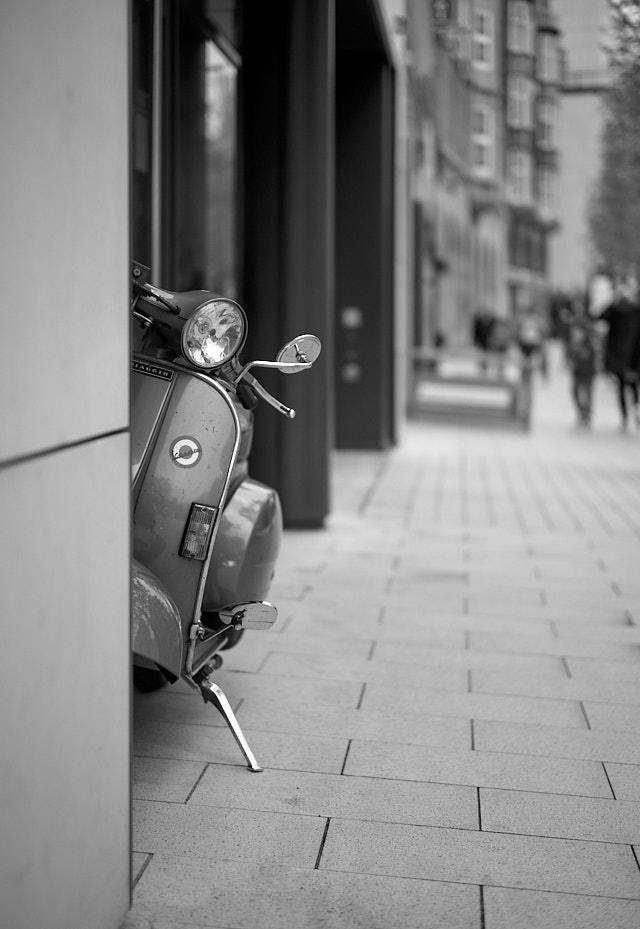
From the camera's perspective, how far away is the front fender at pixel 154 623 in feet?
10.0

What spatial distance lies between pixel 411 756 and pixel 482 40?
26757 millimetres

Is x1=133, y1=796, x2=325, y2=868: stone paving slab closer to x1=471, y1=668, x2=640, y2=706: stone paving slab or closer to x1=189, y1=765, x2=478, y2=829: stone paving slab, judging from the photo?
x1=189, y1=765, x2=478, y2=829: stone paving slab

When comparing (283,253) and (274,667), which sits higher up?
(283,253)

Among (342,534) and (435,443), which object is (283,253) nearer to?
(342,534)

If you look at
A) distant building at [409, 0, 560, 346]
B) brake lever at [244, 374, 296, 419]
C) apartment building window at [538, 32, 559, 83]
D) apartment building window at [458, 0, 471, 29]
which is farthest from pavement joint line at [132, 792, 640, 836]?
apartment building window at [538, 32, 559, 83]

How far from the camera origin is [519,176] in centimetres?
5850

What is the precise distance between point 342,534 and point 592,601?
2104 millimetres

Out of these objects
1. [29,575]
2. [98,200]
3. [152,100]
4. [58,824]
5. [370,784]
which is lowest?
[370,784]

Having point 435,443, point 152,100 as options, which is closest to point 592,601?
point 152,100

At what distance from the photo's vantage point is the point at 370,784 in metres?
3.28

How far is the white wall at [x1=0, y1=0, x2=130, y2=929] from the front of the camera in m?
1.88

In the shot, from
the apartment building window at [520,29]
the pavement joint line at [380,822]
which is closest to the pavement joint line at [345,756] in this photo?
the pavement joint line at [380,822]

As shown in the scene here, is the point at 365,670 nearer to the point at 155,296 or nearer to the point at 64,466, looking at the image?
the point at 155,296

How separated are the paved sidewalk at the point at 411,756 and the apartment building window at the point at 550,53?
1724 centimetres
